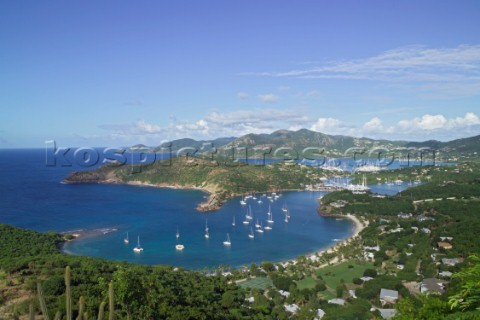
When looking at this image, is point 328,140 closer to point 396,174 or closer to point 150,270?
point 396,174

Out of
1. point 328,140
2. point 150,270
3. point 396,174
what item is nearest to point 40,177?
point 150,270

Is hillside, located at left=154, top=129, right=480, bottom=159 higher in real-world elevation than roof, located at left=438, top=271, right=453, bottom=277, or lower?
higher

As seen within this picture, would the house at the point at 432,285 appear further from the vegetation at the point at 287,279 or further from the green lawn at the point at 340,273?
the green lawn at the point at 340,273

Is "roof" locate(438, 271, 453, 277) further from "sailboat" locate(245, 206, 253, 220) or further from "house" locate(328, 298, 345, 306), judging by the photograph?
"sailboat" locate(245, 206, 253, 220)

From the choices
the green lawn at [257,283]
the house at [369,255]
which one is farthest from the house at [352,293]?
the house at [369,255]

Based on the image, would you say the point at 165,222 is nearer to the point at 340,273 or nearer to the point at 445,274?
the point at 340,273

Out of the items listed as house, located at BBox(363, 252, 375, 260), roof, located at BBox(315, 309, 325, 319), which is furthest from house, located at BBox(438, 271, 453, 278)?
roof, located at BBox(315, 309, 325, 319)

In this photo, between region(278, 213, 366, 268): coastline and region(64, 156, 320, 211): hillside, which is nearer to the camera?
region(278, 213, 366, 268): coastline
